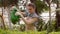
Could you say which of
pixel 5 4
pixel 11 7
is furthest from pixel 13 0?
pixel 5 4

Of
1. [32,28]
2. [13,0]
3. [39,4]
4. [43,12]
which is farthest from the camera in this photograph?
[43,12]

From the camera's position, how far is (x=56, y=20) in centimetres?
374

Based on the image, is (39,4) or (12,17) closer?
(12,17)

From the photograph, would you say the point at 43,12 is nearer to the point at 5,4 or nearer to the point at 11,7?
the point at 11,7

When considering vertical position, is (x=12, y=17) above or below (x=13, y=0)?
below

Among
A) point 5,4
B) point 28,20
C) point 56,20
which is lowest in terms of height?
point 56,20

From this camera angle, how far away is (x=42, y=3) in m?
3.54

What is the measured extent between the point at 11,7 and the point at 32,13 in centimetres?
48

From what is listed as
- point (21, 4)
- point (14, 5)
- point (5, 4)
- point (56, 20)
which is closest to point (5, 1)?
point (5, 4)

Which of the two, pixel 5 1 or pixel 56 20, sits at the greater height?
pixel 5 1

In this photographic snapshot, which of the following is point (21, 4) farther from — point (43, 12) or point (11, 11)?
point (43, 12)

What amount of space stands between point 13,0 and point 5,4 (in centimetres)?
41

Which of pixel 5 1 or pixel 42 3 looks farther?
pixel 42 3

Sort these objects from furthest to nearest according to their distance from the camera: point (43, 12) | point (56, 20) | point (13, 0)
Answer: point (43, 12), point (56, 20), point (13, 0)
